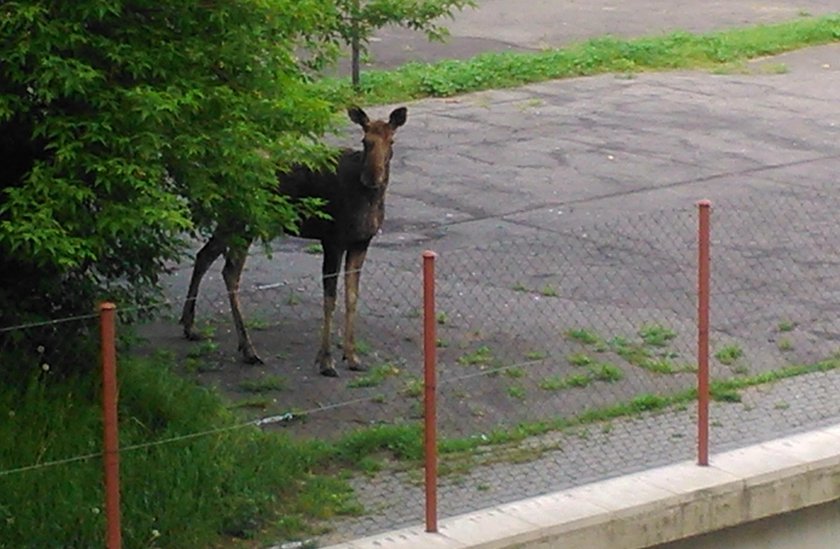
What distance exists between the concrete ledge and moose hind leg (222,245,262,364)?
3050mm

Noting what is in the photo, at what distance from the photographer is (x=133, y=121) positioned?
27.8ft

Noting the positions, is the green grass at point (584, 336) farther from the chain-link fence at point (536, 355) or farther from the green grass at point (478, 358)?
the green grass at point (478, 358)

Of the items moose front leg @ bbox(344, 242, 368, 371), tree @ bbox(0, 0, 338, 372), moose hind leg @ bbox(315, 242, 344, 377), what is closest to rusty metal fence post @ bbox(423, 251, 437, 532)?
tree @ bbox(0, 0, 338, 372)

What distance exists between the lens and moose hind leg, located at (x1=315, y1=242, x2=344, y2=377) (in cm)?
1160

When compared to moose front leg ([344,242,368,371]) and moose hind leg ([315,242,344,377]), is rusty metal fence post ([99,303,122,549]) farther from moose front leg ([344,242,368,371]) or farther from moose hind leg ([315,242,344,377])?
moose front leg ([344,242,368,371])

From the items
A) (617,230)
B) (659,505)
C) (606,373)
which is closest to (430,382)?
(659,505)

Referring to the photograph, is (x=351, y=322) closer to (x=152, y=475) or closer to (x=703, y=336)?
(x=703, y=336)

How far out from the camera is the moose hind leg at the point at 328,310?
11.6 m

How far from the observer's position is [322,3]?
30.9 feet

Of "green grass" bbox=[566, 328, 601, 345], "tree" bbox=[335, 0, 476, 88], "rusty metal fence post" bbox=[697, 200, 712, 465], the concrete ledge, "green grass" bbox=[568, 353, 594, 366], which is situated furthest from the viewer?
"green grass" bbox=[566, 328, 601, 345]

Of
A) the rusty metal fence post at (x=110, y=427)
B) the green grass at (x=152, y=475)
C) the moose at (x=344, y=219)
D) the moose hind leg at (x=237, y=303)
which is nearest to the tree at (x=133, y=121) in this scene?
the green grass at (x=152, y=475)

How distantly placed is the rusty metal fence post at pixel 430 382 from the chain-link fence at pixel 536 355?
14.1 inches

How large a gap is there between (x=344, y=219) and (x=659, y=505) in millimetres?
3566

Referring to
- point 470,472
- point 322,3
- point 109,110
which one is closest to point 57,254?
point 109,110
